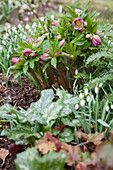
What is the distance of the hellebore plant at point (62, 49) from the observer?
5.74 ft

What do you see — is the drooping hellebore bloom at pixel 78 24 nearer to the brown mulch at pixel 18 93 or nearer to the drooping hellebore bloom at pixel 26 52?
the drooping hellebore bloom at pixel 26 52

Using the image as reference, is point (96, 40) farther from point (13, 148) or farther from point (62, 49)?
point (13, 148)

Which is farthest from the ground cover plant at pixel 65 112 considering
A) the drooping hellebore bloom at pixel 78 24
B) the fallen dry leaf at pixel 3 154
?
the fallen dry leaf at pixel 3 154

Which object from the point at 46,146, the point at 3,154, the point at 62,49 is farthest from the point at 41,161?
the point at 62,49

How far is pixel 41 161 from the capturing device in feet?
3.28

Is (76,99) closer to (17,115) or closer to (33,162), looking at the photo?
(17,115)

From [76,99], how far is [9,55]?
1.30m

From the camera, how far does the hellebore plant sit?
175 cm

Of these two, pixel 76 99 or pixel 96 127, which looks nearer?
pixel 96 127

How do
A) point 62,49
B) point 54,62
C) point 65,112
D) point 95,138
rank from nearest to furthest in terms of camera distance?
1. point 95,138
2. point 65,112
3. point 54,62
4. point 62,49

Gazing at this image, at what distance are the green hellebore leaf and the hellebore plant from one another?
2.62ft

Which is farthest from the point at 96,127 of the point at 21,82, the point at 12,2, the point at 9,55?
the point at 12,2

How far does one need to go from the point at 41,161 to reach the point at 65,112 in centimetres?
48

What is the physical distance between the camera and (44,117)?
4.45 feet
